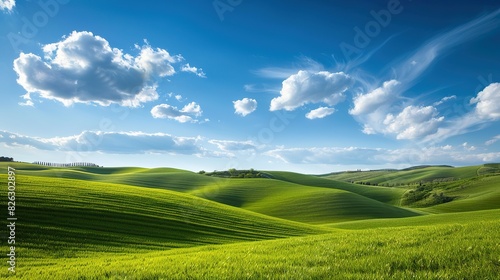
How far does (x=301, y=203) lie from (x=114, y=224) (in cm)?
5985

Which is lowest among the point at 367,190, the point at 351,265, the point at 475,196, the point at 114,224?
the point at 367,190

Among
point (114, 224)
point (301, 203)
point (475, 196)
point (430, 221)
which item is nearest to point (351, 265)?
point (114, 224)

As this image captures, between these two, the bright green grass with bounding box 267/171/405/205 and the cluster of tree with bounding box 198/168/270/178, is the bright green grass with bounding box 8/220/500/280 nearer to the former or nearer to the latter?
the bright green grass with bounding box 267/171/405/205

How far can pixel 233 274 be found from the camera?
8430 mm

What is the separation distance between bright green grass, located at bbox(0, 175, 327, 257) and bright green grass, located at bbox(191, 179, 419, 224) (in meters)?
36.4

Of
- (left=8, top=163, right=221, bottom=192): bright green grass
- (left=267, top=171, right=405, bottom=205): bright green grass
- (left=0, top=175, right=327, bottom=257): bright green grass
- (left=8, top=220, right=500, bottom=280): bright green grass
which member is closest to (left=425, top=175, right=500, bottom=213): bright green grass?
(left=267, top=171, right=405, bottom=205): bright green grass

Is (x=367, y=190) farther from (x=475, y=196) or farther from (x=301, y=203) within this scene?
(x=301, y=203)

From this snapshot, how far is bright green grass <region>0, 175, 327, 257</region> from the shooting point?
1955cm

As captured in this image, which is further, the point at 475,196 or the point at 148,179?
the point at 475,196

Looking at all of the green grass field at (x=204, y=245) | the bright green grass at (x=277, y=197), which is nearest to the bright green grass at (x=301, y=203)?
the bright green grass at (x=277, y=197)

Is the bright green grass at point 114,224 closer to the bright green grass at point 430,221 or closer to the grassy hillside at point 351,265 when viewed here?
the grassy hillside at point 351,265

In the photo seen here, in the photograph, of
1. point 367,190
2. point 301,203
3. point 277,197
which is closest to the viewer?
point 301,203

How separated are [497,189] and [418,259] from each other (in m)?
129

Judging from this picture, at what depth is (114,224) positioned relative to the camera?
83.0 ft
